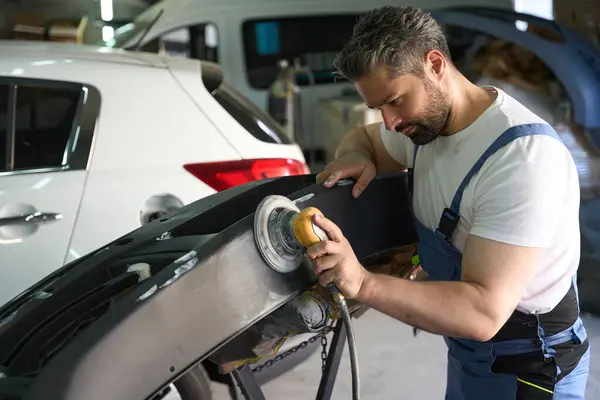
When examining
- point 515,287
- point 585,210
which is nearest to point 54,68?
point 515,287

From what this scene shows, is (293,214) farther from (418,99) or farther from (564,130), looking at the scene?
(564,130)

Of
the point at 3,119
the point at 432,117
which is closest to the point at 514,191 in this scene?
the point at 432,117

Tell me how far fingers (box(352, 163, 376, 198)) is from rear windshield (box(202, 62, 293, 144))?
1.00 meters

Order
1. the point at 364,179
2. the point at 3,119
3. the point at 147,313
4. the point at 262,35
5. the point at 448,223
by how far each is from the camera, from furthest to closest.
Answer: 1. the point at 262,35
2. the point at 3,119
3. the point at 364,179
4. the point at 448,223
5. the point at 147,313

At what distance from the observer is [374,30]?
50.6 inches

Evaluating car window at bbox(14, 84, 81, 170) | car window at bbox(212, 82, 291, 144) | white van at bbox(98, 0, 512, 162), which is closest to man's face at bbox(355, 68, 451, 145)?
car window at bbox(212, 82, 291, 144)

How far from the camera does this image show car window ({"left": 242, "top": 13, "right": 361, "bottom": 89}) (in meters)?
5.59

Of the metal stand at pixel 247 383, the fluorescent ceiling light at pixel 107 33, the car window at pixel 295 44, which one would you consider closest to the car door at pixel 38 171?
the metal stand at pixel 247 383

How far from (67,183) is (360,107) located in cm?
280

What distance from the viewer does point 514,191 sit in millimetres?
1191

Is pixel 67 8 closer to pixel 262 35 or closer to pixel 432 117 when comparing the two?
pixel 262 35

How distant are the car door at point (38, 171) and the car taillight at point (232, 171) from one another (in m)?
0.40

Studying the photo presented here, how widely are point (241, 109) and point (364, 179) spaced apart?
1.14 m

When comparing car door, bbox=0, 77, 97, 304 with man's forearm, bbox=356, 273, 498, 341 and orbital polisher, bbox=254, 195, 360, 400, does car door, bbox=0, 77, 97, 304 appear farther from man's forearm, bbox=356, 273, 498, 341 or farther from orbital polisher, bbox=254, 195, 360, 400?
man's forearm, bbox=356, 273, 498, 341
